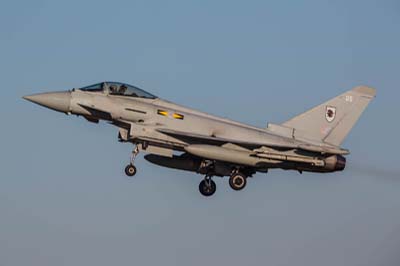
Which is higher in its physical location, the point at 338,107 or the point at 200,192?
the point at 338,107

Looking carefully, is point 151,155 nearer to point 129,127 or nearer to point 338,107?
point 129,127

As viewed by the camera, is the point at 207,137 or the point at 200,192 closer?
the point at 207,137

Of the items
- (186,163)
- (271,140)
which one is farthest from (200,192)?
(271,140)

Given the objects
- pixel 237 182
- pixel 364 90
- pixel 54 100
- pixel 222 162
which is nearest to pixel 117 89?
pixel 54 100

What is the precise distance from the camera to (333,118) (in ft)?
116

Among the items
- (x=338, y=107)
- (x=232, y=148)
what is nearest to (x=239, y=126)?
(x=232, y=148)

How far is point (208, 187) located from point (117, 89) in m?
4.69

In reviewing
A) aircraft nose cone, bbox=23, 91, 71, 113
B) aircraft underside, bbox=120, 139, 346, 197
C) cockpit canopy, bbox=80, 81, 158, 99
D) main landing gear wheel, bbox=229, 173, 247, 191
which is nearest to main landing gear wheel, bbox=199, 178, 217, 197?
aircraft underside, bbox=120, 139, 346, 197

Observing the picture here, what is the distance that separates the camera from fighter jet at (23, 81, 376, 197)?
3319 centimetres

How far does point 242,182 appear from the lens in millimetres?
34375

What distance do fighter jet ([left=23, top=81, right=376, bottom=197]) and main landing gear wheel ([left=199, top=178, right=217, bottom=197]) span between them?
1.65 feet

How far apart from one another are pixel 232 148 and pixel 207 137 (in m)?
0.91

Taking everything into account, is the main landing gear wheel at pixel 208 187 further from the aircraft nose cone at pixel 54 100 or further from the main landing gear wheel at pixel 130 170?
the aircraft nose cone at pixel 54 100

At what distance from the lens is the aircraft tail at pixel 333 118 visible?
35.2 metres
